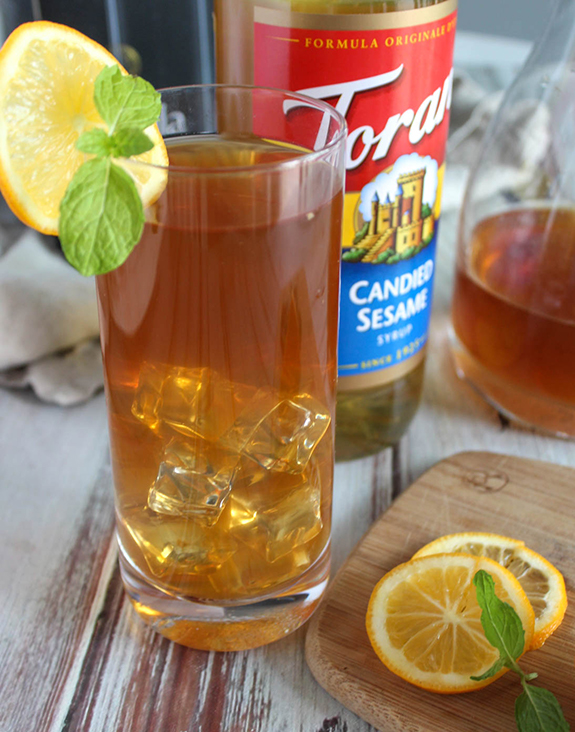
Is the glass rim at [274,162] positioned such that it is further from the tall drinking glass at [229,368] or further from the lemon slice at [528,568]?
the lemon slice at [528,568]

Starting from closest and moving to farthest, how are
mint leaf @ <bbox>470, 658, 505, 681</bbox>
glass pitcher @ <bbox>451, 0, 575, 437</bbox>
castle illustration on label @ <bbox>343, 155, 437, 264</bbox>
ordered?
1. mint leaf @ <bbox>470, 658, 505, 681</bbox>
2. castle illustration on label @ <bbox>343, 155, 437, 264</bbox>
3. glass pitcher @ <bbox>451, 0, 575, 437</bbox>

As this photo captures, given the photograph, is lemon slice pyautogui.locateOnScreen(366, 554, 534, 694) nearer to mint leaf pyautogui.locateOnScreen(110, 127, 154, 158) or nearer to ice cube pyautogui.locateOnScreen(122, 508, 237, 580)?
ice cube pyautogui.locateOnScreen(122, 508, 237, 580)

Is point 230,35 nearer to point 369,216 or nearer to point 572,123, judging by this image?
point 369,216

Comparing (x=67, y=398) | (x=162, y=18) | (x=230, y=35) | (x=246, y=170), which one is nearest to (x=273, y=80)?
(x=230, y=35)

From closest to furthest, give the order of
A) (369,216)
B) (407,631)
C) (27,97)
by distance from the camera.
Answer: (27,97), (407,631), (369,216)

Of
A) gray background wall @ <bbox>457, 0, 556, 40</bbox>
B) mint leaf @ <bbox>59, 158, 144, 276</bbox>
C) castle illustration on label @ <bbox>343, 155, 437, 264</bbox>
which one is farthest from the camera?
gray background wall @ <bbox>457, 0, 556, 40</bbox>

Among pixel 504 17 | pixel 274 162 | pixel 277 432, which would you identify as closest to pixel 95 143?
pixel 274 162

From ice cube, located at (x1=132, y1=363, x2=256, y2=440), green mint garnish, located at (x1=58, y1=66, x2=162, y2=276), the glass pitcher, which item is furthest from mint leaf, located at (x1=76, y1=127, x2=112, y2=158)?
the glass pitcher
